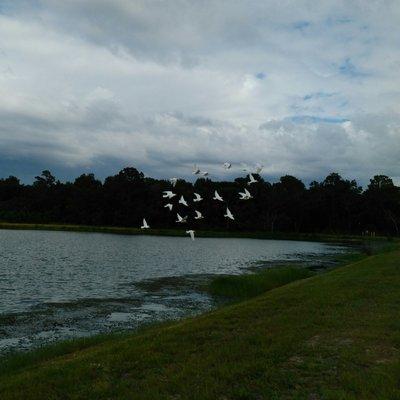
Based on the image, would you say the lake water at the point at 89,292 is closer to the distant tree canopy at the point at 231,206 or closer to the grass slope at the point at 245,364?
the grass slope at the point at 245,364

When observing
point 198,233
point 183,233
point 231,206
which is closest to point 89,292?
point 183,233

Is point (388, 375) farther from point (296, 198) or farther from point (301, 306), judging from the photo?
point (296, 198)

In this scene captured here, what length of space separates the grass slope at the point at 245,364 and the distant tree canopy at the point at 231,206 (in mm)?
115256

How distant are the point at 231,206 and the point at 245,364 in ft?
460

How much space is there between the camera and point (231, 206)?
150 meters

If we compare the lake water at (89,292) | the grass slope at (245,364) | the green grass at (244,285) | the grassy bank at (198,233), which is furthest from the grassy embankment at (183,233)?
the grass slope at (245,364)

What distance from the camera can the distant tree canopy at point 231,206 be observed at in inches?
5448

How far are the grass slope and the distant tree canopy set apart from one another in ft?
378

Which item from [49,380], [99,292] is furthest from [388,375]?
[99,292]

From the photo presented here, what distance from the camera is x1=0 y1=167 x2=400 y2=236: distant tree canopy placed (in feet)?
454

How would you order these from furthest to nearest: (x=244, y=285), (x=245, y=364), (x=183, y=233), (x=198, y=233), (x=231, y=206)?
(x=231, y=206) < (x=198, y=233) < (x=183, y=233) < (x=244, y=285) < (x=245, y=364)

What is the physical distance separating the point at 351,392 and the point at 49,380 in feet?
17.7

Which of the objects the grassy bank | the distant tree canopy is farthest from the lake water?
the distant tree canopy

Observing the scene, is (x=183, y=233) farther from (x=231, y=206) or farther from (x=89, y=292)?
(x=89, y=292)
